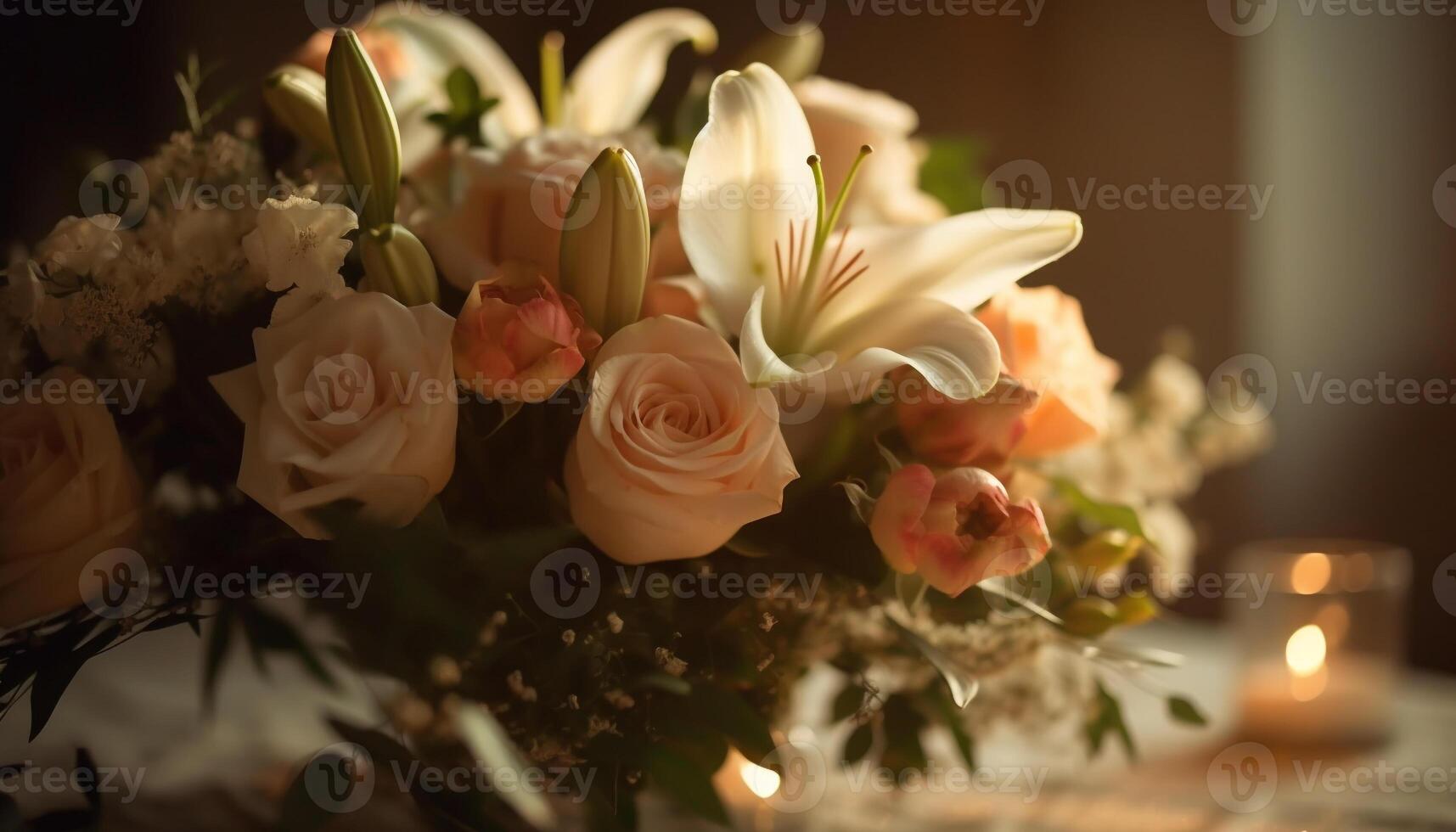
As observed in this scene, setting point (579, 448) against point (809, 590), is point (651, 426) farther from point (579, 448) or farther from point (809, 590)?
point (809, 590)

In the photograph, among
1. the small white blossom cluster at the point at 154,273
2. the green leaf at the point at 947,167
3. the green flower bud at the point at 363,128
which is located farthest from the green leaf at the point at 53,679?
the green leaf at the point at 947,167

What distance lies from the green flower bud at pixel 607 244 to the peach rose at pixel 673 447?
0.02 meters

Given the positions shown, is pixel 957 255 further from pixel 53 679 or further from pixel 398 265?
pixel 53 679

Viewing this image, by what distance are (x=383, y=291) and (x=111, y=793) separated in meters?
0.46

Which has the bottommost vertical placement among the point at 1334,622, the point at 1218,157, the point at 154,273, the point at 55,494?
the point at 55,494

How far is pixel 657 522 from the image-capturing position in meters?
0.51

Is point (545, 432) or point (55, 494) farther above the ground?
point (545, 432)

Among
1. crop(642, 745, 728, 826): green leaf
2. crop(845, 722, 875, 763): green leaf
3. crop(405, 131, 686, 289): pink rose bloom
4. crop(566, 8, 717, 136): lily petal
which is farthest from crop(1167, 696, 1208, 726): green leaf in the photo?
crop(566, 8, 717, 136): lily petal

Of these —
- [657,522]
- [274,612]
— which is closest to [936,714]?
[657,522]

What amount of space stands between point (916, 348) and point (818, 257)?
80mm

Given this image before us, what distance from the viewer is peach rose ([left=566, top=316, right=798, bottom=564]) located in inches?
20.0

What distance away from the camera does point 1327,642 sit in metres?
0.91

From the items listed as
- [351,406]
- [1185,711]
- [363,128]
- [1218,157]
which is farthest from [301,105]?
[1218,157]

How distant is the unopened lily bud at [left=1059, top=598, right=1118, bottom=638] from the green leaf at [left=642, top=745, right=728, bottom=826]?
0.21 meters
